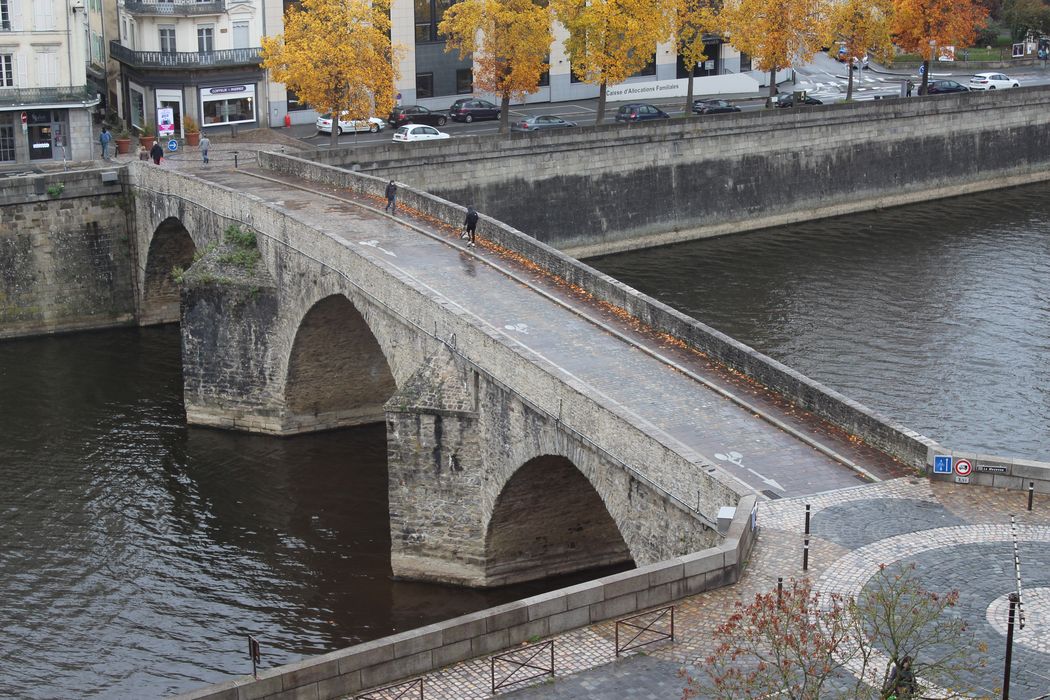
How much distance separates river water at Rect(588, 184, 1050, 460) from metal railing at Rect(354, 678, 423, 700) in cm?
2693

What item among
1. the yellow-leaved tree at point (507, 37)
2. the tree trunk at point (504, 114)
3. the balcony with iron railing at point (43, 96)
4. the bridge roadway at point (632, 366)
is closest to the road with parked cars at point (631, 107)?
the tree trunk at point (504, 114)

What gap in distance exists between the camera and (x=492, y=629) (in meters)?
25.6

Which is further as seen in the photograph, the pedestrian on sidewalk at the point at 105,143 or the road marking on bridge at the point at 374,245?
the pedestrian on sidewalk at the point at 105,143

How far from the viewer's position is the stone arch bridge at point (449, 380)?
33062 mm

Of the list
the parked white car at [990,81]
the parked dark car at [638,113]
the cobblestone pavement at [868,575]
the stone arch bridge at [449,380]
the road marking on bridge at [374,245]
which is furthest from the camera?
the parked white car at [990,81]

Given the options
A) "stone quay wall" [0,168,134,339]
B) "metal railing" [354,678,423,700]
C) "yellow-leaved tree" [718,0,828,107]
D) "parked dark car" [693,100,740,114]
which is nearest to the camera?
"metal railing" [354,678,423,700]

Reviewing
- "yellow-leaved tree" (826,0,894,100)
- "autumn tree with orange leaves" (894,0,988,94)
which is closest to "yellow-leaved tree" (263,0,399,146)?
"yellow-leaved tree" (826,0,894,100)

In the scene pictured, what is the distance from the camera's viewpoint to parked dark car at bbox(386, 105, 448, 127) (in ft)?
267

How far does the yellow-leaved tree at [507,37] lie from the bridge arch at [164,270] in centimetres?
1908

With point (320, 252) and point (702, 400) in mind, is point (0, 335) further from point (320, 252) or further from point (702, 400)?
point (702, 400)

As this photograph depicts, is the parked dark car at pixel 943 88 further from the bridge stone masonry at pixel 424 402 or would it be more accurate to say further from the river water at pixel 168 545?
the river water at pixel 168 545

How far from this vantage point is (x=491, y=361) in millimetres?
37750

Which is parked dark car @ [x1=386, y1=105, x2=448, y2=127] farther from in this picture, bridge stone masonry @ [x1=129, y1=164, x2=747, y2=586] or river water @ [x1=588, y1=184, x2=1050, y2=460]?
bridge stone masonry @ [x1=129, y1=164, x2=747, y2=586]

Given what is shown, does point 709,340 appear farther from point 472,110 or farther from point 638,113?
point 472,110
